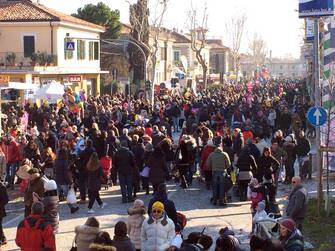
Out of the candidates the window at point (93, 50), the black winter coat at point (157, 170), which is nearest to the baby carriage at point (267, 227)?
the black winter coat at point (157, 170)

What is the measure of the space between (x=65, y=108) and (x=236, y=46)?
2494 inches

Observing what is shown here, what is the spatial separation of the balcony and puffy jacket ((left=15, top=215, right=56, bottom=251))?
109ft

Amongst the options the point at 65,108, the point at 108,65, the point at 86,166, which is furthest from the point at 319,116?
the point at 108,65

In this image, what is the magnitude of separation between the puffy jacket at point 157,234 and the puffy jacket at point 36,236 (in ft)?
4.23

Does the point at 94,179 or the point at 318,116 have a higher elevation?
the point at 318,116

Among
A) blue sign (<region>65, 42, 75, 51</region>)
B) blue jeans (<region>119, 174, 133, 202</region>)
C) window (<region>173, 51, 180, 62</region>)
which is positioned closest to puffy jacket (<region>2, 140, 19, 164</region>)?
blue jeans (<region>119, 174, 133, 202</region>)

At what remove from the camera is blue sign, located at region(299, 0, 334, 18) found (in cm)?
1301

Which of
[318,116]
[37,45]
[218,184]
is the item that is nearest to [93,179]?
[218,184]

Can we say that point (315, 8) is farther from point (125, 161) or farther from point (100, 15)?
point (100, 15)

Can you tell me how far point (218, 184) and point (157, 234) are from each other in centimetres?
631

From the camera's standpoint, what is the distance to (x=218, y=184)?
49.3ft

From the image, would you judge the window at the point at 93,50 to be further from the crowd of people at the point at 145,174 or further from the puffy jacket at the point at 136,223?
the puffy jacket at the point at 136,223

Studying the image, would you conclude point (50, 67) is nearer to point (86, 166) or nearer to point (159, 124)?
point (159, 124)

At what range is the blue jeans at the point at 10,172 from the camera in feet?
56.3
